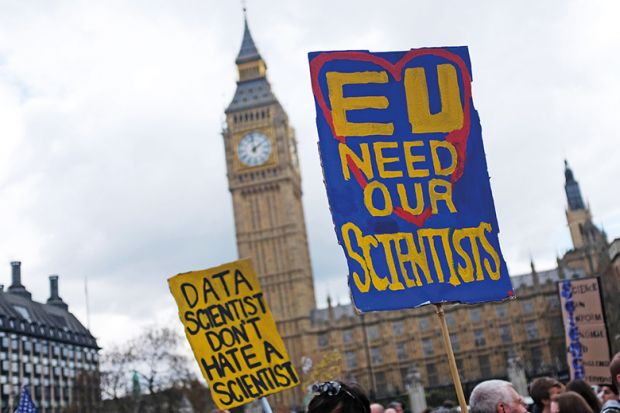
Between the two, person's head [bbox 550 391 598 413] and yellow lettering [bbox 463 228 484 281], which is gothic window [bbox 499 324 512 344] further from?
yellow lettering [bbox 463 228 484 281]

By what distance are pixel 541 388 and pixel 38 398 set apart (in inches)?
2592

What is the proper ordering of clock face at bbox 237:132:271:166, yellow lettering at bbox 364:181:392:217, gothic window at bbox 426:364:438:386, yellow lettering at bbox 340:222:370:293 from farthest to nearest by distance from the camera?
clock face at bbox 237:132:271:166 < gothic window at bbox 426:364:438:386 < yellow lettering at bbox 364:181:392:217 < yellow lettering at bbox 340:222:370:293

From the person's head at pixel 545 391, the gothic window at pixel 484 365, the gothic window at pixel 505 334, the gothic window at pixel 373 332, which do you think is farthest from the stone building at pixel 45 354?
the person's head at pixel 545 391

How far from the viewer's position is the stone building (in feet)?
203

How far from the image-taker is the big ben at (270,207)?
231 feet

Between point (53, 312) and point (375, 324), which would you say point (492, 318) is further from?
point (53, 312)

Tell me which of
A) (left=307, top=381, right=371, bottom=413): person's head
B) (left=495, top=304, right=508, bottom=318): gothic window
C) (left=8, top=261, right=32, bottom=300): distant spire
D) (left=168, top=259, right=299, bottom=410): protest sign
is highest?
(left=8, top=261, right=32, bottom=300): distant spire

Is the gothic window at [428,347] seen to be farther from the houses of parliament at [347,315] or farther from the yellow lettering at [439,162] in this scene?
the yellow lettering at [439,162]

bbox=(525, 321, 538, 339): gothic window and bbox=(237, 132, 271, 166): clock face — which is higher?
bbox=(237, 132, 271, 166): clock face

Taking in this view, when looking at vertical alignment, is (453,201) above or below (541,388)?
above

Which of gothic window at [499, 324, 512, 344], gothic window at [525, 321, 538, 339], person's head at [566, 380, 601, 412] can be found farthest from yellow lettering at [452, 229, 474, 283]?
gothic window at [525, 321, 538, 339]

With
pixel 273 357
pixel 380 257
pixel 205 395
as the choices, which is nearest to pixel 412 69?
pixel 380 257

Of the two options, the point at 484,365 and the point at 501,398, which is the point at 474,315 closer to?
the point at 484,365

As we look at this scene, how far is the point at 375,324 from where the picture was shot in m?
71.4
